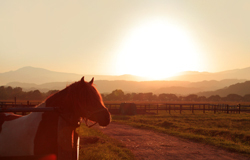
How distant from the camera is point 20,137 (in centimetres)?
280

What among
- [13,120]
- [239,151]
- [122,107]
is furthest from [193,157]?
[122,107]

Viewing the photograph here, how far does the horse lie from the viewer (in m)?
2.78

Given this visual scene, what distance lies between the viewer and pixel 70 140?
114 inches

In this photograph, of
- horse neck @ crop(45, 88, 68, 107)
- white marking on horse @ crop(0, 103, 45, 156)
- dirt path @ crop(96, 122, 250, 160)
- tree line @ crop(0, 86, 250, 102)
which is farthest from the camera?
tree line @ crop(0, 86, 250, 102)

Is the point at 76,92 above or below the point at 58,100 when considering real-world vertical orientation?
above

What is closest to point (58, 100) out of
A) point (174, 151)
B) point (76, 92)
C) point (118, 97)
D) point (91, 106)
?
point (76, 92)

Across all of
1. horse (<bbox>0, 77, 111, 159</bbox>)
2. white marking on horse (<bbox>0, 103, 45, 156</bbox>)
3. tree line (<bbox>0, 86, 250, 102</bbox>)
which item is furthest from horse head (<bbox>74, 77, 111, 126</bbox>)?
tree line (<bbox>0, 86, 250, 102</bbox>)

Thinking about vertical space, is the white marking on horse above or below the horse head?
below

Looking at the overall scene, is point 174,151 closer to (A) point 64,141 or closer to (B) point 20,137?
(A) point 64,141

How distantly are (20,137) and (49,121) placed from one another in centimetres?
46

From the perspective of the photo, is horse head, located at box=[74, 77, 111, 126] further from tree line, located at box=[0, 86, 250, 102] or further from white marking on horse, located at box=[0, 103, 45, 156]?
tree line, located at box=[0, 86, 250, 102]

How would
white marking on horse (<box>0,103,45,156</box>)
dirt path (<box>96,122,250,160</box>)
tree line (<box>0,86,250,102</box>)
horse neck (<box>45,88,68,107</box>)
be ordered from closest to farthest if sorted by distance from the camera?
white marking on horse (<box>0,103,45,156</box>) < horse neck (<box>45,88,68,107</box>) < dirt path (<box>96,122,250,160</box>) < tree line (<box>0,86,250,102</box>)

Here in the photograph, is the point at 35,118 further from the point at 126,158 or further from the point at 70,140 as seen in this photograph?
the point at 126,158

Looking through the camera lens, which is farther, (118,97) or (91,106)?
(118,97)
